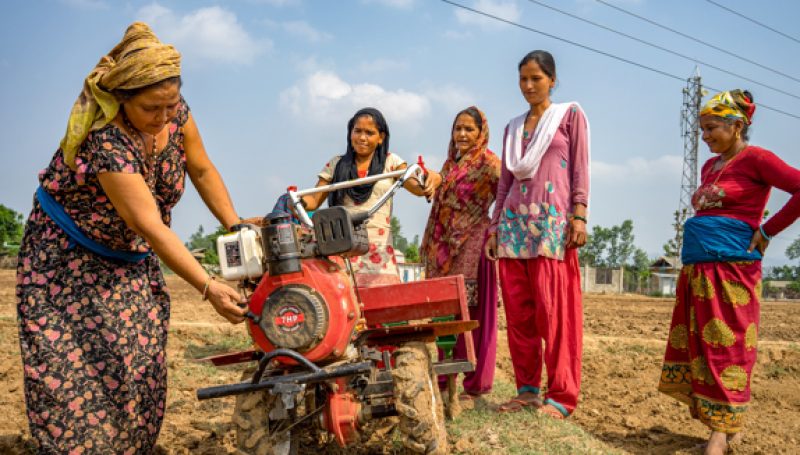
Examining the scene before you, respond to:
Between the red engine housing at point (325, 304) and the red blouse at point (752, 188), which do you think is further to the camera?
the red blouse at point (752, 188)

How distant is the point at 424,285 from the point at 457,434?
928mm

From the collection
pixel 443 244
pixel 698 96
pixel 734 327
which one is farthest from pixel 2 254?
pixel 698 96

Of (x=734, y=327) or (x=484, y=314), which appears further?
(x=484, y=314)

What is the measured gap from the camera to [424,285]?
356 centimetres

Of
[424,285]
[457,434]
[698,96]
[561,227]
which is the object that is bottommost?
[457,434]

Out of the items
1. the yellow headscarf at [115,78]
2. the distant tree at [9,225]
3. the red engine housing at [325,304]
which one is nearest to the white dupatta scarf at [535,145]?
the red engine housing at [325,304]

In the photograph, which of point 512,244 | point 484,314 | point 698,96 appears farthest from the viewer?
point 698,96

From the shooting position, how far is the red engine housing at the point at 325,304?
111 inches

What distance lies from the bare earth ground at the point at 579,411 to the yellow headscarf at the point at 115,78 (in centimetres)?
184

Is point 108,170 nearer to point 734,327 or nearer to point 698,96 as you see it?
point 734,327

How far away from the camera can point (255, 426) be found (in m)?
2.88

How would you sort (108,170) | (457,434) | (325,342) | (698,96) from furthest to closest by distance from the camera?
1. (698,96)
2. (457,434)
3. (325,342)
4. (108,170)

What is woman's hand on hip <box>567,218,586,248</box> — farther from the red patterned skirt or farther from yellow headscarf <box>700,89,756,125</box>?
yellow headscarf <box>700,89,756,125</box>

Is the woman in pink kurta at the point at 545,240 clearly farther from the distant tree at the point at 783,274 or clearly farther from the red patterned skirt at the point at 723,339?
the distant tree at the point at 783,274
